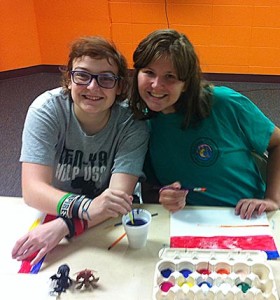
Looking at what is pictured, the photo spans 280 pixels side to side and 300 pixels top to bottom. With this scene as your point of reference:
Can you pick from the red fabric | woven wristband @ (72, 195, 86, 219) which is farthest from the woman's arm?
woven wristband @ (72, 195, 86, 219)

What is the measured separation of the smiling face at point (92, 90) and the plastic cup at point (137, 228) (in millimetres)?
374

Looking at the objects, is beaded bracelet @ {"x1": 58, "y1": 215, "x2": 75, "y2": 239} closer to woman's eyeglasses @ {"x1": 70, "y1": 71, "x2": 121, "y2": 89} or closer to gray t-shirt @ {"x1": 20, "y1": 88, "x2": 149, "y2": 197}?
gray t-shirt @ {"x1": 20, "y1": 88, "x2": 149, "y2": 197}

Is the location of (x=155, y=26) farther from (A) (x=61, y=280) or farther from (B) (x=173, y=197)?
(A) (x=61, y=280)

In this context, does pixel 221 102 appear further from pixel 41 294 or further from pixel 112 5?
pixel 112 5

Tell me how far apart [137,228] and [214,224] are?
0.84 ft

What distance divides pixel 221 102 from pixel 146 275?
0.68 meters

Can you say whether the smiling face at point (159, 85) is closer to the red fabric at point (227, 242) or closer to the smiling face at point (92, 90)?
the smiling face at point (92, 90)

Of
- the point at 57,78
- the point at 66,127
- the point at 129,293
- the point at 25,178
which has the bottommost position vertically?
the point at 57,78

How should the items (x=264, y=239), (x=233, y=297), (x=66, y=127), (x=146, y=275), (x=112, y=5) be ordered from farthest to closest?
(x=112, y=5) → (x=66, y=127) → (x=264, y=239) → (x=146, y=275) → (x=233, y=297)

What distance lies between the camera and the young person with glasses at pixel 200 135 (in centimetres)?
142

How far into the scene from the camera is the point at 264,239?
1.21 meters

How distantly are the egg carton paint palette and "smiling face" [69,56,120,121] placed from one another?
530 millimetres

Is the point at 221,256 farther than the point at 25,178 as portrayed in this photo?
No

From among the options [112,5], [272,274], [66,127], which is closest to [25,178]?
[66,127]
